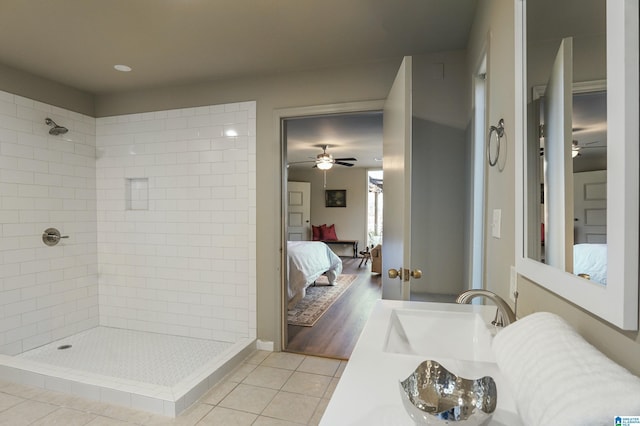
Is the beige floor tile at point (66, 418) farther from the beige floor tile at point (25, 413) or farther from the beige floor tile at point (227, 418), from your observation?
the beige floor tile at point (227, 418)

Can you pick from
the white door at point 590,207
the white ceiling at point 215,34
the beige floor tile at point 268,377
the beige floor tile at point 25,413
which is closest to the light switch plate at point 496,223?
the white door at point 590,207

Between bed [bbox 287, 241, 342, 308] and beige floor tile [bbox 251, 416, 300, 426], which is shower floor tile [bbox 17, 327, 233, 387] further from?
bed [bbox 287, 241, 342, 308]

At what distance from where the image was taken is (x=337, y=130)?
4793 mm

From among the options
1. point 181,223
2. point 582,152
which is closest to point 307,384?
point 181,223

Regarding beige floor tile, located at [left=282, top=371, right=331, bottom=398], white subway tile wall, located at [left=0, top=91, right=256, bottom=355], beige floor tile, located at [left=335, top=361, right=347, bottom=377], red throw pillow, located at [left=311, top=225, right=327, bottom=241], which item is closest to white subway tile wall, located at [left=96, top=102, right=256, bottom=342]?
white subway tile wall, located at [left=0, top=91, right=256, bottom=355]

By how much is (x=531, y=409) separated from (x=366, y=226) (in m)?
8.02

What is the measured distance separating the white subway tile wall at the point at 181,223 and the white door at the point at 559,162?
244 centimetres

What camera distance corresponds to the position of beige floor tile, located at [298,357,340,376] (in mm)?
2612

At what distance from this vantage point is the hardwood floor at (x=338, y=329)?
119 inches

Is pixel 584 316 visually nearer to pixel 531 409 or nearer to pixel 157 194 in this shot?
pixel 531 409

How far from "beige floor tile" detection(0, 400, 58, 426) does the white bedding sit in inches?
112

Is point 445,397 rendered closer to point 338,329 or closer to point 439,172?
point 439,172

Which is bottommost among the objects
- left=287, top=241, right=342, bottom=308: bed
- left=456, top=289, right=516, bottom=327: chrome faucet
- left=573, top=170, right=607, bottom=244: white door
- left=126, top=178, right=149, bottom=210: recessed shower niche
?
left=287, top=241, right=342, bottom=308: bed

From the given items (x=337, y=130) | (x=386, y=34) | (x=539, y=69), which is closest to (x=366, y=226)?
(x=337, y=130)
